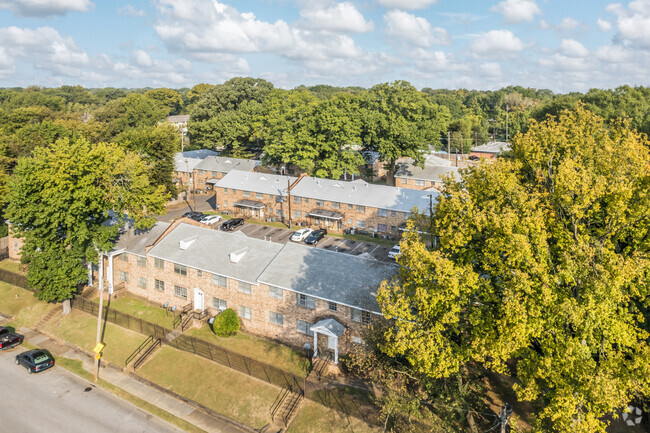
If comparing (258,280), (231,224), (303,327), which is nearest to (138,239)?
(258,280)

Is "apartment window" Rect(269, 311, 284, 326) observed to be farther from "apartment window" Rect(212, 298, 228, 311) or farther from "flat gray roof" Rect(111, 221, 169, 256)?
"flat gray roof" Rect(111, 221, 169, 256)

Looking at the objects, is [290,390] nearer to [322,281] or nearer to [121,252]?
[322,281]

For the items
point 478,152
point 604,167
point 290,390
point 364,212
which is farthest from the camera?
point 478,152

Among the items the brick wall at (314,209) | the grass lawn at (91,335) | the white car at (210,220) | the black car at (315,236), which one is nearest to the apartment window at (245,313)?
the grass lawn at (91,335)

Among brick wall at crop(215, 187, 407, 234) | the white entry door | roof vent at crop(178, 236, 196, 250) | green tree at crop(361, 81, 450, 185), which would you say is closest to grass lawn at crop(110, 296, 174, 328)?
the white entry door

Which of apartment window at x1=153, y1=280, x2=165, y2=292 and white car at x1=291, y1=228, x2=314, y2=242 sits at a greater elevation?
white car at x1=291, y1=228, x2=314, y2=242

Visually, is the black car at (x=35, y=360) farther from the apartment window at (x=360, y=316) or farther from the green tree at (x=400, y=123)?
the green tree at (x=400, y=123)

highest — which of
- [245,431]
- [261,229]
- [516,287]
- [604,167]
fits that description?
[604,167]

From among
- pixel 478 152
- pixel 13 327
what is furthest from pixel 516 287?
pixel 478 152
